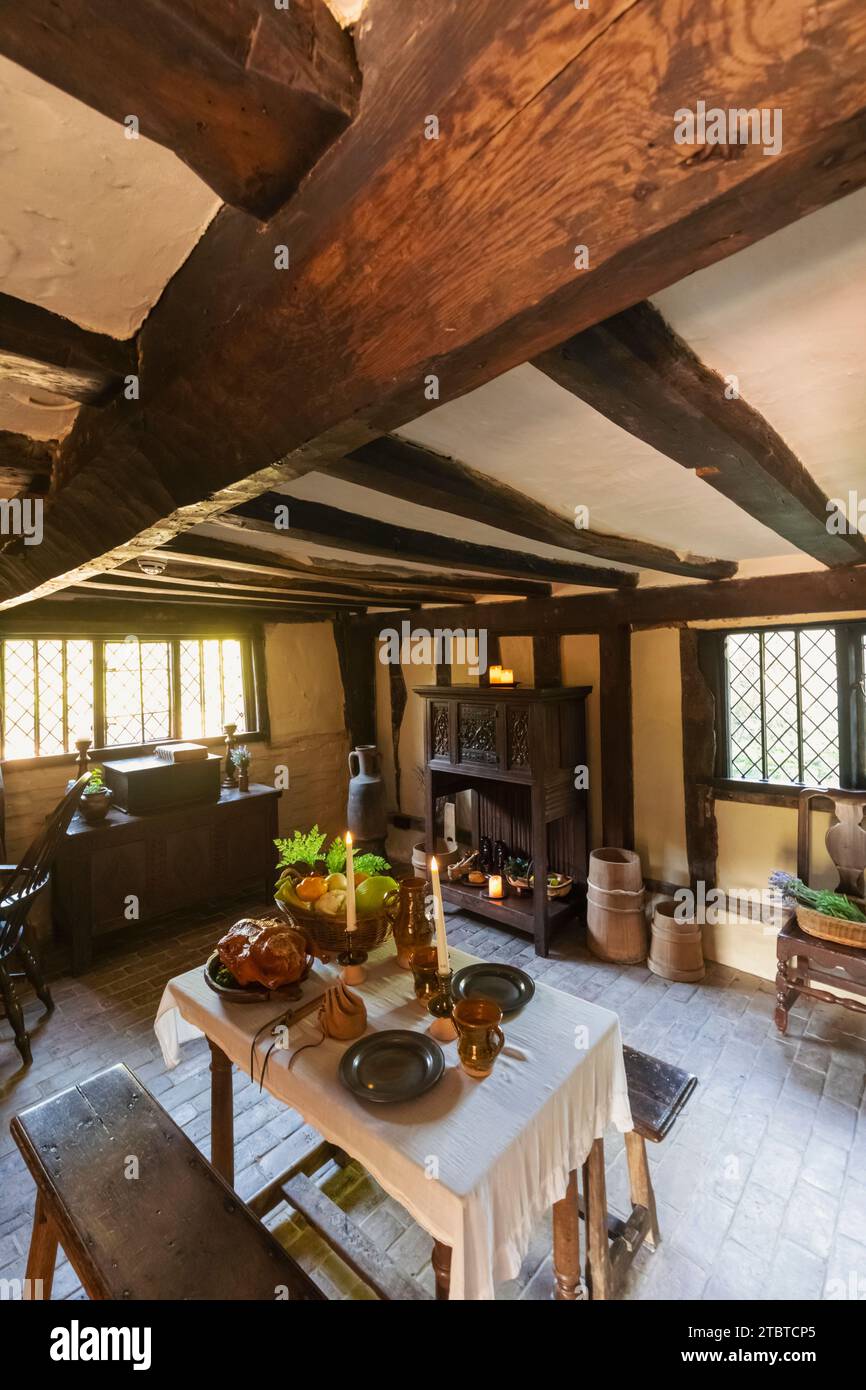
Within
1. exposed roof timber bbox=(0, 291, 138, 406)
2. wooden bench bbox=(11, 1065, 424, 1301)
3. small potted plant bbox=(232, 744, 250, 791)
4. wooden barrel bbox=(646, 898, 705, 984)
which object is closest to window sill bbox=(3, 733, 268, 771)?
small potted plant bbox=(232, 744, 250, 791)

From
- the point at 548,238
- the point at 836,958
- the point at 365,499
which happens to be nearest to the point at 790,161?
the point at 548,238

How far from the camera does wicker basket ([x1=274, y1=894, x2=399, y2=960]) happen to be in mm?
1769

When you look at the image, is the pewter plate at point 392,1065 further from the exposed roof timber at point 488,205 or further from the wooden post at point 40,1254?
the exposed roof timber at point 488,205

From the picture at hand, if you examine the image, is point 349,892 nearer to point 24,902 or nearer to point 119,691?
point 24,902

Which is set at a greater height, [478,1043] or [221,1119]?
[478,1043]

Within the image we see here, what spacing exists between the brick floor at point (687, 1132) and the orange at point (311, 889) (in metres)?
1.15

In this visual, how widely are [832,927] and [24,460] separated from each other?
11.7 ft

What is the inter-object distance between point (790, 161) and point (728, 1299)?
8.49 ft

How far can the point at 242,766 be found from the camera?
4559 mm

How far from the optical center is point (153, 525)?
1.23 metres

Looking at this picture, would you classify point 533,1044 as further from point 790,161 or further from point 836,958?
point 836,958

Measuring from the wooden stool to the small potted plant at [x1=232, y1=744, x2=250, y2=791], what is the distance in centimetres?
336

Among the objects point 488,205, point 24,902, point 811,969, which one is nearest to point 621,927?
point 811,969

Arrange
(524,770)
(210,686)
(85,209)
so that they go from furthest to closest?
(210,686), (524,770), (85,209)
